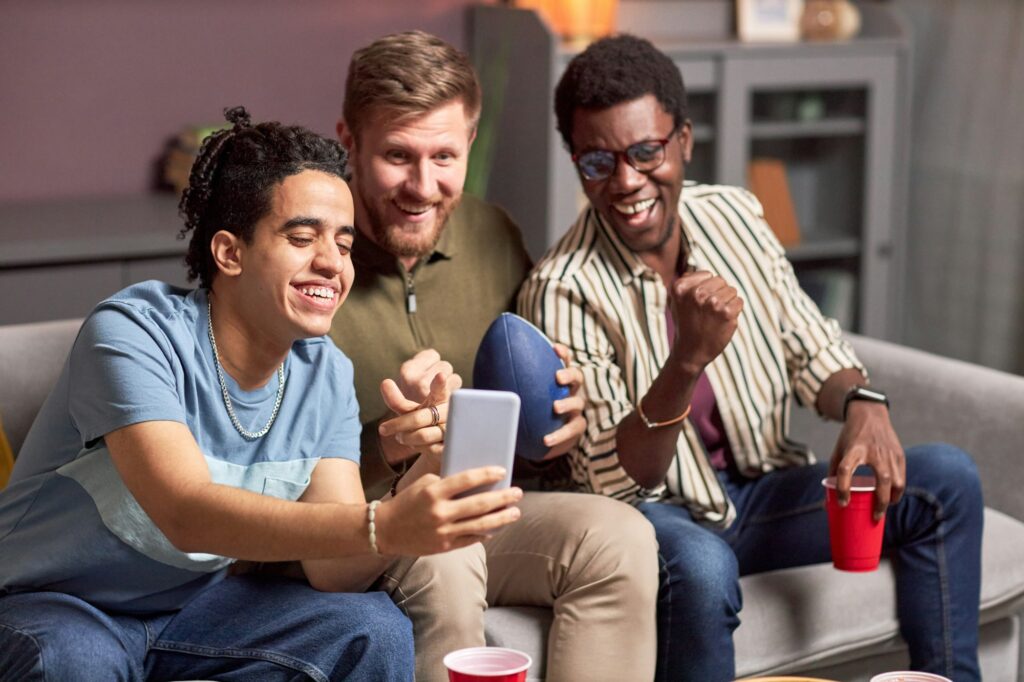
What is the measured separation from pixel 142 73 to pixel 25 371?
5.06 feet

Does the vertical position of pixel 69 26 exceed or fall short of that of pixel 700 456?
it exceeds it

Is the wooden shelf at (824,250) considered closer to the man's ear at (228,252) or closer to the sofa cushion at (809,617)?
the sofa cushion at (809,617)

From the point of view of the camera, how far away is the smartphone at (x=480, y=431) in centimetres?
135

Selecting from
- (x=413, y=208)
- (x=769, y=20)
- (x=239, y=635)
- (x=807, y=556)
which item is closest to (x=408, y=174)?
(x=413, y=208)

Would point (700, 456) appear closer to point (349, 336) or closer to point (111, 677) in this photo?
point (349, 336)

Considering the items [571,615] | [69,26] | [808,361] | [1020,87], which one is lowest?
[571,615]

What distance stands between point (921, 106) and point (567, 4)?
3.98 feet

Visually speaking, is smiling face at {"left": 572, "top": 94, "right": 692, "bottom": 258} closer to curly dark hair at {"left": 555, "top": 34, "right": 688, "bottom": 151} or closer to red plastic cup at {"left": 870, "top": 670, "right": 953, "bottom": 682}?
curly dark hair at {"left": 555, "top": 34, "right": 688, "bottom": 151}

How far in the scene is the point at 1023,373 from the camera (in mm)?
3818

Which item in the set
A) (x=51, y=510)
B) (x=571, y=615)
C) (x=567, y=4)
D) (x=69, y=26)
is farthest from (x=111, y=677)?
(x=567, y=4)

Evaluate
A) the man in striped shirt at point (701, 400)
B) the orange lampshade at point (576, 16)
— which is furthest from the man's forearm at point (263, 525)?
the orange lampshade at point (576, 16)

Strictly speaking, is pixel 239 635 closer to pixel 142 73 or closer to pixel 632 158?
pixel 632 158

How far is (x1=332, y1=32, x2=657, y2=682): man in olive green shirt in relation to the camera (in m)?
1.82

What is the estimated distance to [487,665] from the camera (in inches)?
55.9
